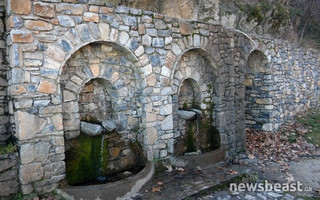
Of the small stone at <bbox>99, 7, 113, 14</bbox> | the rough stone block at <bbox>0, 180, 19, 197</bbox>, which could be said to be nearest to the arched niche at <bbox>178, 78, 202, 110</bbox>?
the small stone at <bbox>99, 7, 113, 14</bbox>

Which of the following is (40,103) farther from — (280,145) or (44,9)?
(280,145)

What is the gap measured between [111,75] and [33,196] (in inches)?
88.5

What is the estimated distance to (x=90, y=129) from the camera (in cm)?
419

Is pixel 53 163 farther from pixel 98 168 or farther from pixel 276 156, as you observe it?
pixel 276 156

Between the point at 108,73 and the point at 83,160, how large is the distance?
1.55 metres

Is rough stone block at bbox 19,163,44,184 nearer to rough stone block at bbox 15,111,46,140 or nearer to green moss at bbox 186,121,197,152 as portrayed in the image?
rough stone block at bbox 15,111,46,140

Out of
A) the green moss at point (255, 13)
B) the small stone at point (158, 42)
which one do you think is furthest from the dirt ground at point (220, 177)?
the green moss at point (255, 13)

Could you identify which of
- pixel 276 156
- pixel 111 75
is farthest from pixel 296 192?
pixel 111 75

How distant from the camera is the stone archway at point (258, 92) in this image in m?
7.77

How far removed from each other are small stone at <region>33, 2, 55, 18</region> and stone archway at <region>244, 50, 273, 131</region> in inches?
228

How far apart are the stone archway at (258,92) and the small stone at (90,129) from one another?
5349 mm

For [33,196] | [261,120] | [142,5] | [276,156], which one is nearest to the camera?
[33,196]

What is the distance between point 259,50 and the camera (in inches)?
288

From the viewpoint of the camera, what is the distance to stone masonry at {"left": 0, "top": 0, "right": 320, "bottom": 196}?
3.58 m
